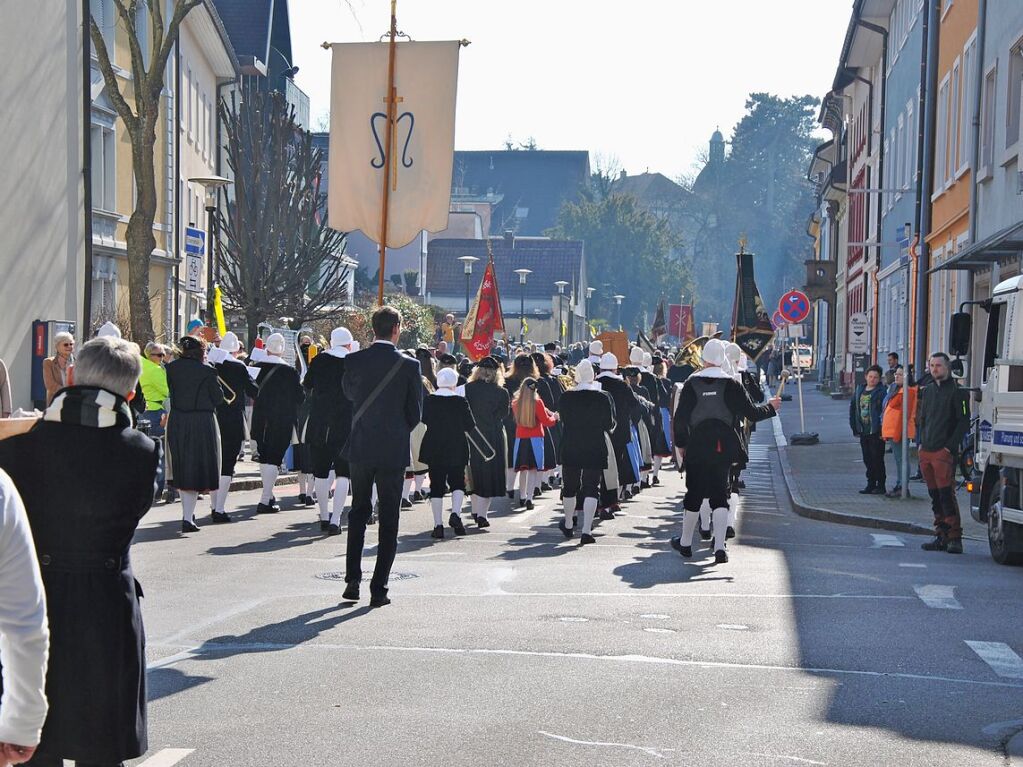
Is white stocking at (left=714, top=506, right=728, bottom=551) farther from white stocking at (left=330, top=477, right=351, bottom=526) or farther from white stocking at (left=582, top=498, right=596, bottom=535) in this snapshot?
white stocking at (left=330, top=477, right=351, bottom=526)

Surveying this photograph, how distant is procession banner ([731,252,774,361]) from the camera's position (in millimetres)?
28234

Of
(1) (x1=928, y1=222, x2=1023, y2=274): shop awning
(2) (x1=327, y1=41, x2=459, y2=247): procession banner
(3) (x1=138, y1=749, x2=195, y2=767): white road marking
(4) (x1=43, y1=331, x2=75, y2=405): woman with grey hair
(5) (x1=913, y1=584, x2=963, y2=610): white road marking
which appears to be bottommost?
(5) (x1=913, y1=584, x2=963, y2=610): white road marking

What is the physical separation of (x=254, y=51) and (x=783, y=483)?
36087 millimetres

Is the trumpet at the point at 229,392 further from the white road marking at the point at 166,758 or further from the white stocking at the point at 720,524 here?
the white road marking at the point at 166,758

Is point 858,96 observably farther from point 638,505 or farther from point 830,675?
point 830,675

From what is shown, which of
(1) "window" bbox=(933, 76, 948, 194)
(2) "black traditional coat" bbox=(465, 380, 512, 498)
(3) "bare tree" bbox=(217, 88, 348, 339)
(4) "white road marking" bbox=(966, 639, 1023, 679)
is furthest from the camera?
(3) "bare tree" bbox=(217, 88, 348, 339)

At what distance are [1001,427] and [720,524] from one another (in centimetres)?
245

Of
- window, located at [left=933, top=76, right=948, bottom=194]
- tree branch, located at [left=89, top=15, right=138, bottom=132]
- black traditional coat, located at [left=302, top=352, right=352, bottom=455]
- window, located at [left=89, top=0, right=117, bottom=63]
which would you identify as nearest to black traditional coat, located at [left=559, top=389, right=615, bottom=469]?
black traditional coat, located at [left=302, top=352, right=352, bottom=455]

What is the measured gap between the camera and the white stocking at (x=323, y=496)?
15.8 m

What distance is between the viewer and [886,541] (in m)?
16.5

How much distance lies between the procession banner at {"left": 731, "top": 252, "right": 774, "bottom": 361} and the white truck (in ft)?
42.1

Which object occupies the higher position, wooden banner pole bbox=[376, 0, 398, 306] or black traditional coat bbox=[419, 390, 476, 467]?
wooden banner pole bbox=[376, 0, 398, 306]

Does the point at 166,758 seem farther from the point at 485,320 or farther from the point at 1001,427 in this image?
the point at 485,320

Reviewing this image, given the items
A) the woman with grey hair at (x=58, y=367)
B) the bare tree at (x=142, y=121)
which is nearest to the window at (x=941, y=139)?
A: the bare tree at (x=142, y=121)
